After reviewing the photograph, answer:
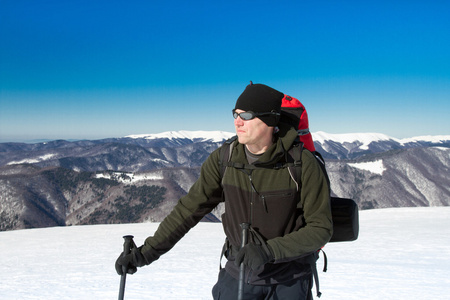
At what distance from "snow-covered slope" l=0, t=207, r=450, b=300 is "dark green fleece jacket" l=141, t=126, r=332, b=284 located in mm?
4822

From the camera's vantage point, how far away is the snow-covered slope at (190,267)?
7.35 m

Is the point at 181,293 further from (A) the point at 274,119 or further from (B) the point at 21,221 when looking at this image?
(B) the point at 21,221

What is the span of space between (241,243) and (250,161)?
576 millimetres

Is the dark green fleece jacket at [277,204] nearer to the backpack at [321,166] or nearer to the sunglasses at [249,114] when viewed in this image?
the backpack at [321,166]

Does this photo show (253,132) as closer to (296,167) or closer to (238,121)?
(238,121)

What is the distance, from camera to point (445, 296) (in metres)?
6.95

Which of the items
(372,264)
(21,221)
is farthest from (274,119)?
(21,221)

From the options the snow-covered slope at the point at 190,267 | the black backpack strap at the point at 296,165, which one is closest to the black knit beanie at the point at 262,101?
the black backpack strap at the point at 296,165

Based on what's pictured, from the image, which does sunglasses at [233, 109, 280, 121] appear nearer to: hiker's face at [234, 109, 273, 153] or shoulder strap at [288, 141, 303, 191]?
hiker's face at [234, 109, 273, 153]

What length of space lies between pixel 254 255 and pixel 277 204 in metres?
0.39

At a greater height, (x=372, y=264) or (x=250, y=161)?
(x=250, y=161)

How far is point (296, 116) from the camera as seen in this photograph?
9.41ft

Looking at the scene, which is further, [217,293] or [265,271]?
[217,293]

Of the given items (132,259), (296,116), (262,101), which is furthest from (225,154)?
(132,259)
